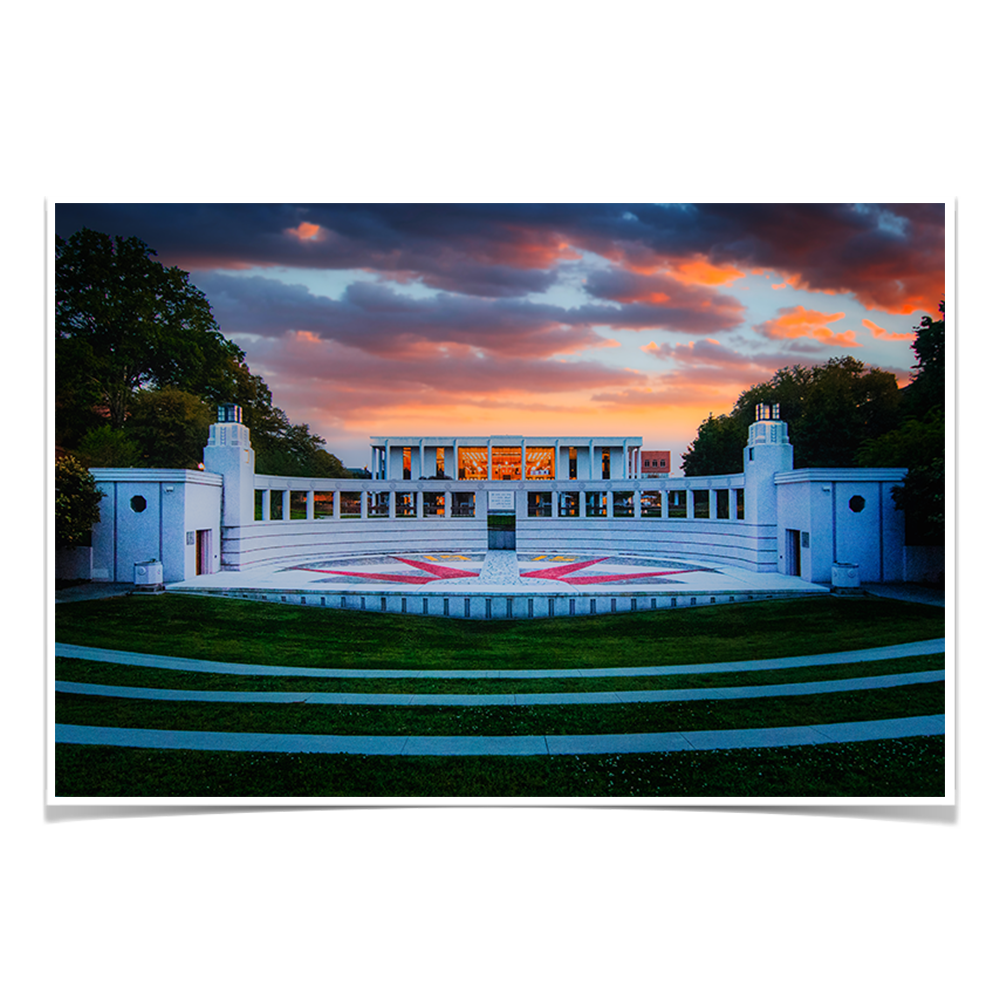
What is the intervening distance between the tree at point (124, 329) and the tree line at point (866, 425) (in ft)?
52.5

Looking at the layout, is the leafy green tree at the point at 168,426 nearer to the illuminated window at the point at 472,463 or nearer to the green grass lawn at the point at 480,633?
the green grass lawn at the point at 480,633

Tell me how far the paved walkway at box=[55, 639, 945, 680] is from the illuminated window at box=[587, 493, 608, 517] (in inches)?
917

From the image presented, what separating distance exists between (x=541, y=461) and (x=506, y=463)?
10.2 feet

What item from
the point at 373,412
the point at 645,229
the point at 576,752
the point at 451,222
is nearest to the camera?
the point at 576,752

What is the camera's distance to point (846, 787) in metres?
6.60

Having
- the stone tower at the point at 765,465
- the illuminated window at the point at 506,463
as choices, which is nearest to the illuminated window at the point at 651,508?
the stone tower at the point at 765,465

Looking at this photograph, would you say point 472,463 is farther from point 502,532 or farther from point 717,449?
point 717,449

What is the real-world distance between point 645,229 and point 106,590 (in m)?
15.3

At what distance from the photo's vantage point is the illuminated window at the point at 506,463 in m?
50.3

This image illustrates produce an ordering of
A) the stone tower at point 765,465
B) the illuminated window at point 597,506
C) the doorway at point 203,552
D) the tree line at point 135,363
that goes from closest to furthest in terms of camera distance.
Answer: the tree line at point 135,363 → the doorway at point 203,552 → the stone tower at point 765,465 → the illuminated window at point 597,506

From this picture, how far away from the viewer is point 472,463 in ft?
164

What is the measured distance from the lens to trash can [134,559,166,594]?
53.6 ft
